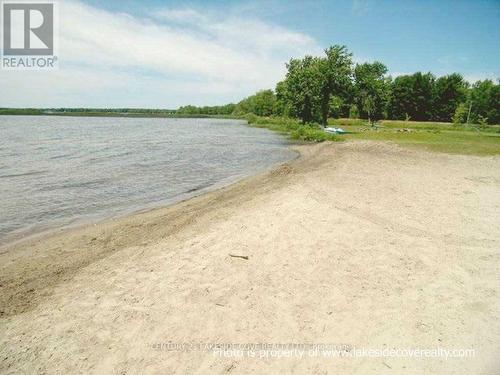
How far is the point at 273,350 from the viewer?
195 inches

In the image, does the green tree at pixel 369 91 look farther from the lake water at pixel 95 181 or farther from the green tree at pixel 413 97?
the lake water at pixel 95 181

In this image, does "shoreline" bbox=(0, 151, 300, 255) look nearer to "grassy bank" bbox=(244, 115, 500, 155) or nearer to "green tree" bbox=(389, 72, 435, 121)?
"grassy bank" bbox=(244, 115, 500, 155)

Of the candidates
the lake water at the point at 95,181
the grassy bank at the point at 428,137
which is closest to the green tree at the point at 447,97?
the grassy bank at the point at 428,137

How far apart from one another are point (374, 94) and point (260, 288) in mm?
87104

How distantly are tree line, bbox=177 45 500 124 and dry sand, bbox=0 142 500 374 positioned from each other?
54.6 m

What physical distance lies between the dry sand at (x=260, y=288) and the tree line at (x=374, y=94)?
5462 centimetres

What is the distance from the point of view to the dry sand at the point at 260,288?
15.7 ft

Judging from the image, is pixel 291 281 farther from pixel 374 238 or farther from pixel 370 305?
pixel 374 238

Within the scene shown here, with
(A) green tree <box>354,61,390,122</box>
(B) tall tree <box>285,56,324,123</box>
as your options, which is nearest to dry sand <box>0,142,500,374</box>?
(B) tall tree <box>285,56,324,123</box>

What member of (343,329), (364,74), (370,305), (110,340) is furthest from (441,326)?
(364,74)

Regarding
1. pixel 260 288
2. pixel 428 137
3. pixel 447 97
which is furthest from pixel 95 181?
pixel 447 97

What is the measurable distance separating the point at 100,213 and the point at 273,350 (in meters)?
10.5

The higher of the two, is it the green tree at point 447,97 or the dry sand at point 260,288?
the green tree at point 447,97

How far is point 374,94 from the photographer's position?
82.1 m
